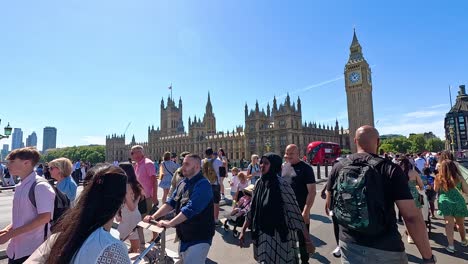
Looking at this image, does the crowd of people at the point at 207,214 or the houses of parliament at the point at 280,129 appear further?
the houses of parliament at the point at 280,129

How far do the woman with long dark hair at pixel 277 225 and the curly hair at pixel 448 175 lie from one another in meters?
4.20

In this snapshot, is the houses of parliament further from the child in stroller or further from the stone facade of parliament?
the child in stroller

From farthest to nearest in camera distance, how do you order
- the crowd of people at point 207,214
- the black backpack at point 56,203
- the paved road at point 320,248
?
1. the paved road at point 320,248
2. the black backpack at point 56,203
3. the crowd of people at point 207,214

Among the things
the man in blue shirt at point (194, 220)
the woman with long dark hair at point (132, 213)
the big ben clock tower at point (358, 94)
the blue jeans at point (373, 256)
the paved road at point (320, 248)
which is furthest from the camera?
the big ben clock tower at point (358, 94)

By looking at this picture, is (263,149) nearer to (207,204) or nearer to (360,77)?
(360,77)

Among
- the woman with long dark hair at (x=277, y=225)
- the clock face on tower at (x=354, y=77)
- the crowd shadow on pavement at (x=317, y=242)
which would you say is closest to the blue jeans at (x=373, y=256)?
the woman with long dark hair at (x=277, y=225)

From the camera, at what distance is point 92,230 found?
1632mm

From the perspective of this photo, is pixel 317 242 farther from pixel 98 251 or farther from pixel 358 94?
pixel 358 94

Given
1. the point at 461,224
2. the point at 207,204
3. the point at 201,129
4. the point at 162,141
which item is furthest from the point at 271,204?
the point at 162,141

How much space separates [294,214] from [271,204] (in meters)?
0.31

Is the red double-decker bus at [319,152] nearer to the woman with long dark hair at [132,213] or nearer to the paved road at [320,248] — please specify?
the paved road at [320,248]

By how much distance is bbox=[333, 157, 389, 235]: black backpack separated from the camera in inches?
105

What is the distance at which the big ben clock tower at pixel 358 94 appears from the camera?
80.5 m

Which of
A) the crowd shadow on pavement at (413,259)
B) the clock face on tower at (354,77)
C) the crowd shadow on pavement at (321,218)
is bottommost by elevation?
the crowd shadow on pavement at (321,218)
